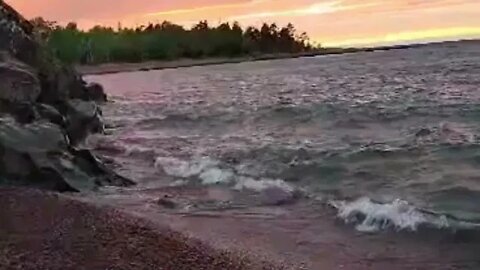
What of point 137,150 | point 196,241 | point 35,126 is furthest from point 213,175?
point 196,241

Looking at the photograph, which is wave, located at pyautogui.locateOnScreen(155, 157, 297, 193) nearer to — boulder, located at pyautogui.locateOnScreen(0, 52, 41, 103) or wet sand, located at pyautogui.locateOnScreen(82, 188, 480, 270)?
wet sand, located at pyautogui.locateOnScreen(82, 188, 480, 270)

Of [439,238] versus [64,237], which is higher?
[64,237]

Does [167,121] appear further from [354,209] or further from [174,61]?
[174,61]

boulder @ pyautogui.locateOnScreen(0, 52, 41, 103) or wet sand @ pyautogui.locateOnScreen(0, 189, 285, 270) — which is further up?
boulder @ pyautogui.locateOnScreen(0, 52, 41, 103)

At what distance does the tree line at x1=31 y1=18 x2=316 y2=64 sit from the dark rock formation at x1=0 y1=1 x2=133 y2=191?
93693 millimetres

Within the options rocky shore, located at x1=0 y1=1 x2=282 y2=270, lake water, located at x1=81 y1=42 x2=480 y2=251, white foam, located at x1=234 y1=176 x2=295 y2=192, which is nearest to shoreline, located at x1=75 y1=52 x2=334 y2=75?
lake water, located at x1=81 y1=42 x2=480 y2=251

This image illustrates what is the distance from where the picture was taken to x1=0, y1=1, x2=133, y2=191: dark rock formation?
1146 centimetres

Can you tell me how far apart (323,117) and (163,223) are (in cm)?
1418

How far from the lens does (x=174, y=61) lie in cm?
11875

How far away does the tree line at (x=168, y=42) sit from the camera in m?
117

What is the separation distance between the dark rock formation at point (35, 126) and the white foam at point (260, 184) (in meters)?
1.85

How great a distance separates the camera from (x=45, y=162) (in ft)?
38.7

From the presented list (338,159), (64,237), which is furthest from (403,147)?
(64,237)

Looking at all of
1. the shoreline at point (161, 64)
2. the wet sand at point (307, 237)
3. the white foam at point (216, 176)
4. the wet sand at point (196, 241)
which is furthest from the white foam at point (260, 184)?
the shoreline at point (161, 64)
